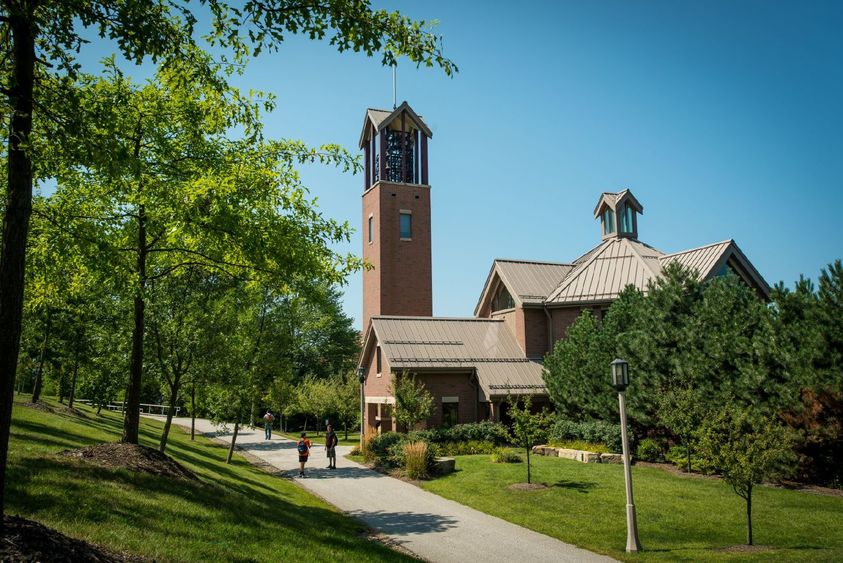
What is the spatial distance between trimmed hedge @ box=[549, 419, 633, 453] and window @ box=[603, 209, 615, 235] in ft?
49.9

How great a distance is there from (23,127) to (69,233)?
8.03 feet

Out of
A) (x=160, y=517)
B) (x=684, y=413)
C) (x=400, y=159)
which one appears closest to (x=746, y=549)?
(x=684, y=413)

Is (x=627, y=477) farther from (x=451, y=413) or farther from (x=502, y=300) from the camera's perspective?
(x=502, y=300)

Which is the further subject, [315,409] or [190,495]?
[315,409]

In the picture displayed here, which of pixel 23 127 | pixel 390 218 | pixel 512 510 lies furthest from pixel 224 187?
pixel 390 218

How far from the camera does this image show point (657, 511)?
49.4 ft


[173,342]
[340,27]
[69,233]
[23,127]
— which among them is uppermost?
[340,27]

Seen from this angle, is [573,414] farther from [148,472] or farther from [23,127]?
[23,127]

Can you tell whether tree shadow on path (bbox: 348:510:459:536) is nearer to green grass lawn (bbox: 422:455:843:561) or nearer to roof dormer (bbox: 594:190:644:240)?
green grass lawn (bbox: 422:455:843:561)

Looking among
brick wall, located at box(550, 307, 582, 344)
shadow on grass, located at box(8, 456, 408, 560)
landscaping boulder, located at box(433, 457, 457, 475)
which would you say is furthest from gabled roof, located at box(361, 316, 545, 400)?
shadow on grass, located at box(8, 456, 408, 560)

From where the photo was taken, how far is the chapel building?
2931cm

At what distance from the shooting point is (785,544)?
12.1 metres

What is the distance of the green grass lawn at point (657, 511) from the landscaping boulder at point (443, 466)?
683mm

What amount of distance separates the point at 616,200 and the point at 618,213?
80 centimetres
